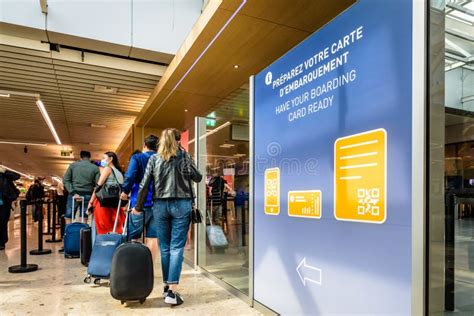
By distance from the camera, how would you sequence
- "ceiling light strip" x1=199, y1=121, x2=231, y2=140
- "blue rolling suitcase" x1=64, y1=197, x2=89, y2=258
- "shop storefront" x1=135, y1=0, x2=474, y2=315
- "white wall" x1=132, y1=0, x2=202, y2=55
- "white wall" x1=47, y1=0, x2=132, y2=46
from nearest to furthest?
"shop storefront" x1=135, y1=0, x2=474, y2=315
"ceiling light strip" x1=199, y1=121, x2=231, y2=140
"blue rolling suitcase" x1=64, y1=197, x2=89, y2=258
"white wall" x1=47, y1=0, x2=132, y2=46
"white wall" x1=132, y1=0, x2=202, y2=55

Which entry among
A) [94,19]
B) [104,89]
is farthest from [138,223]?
[104,89]

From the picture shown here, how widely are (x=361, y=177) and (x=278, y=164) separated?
0.90 metres

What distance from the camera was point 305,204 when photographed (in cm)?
233

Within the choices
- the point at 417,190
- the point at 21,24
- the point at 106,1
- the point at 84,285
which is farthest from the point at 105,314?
the point at 106,1

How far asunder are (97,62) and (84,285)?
415cm

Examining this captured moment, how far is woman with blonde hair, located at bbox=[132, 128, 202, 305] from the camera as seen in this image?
121 inches

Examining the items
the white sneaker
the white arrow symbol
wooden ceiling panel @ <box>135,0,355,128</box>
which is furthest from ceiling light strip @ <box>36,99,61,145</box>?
the white arrow symbol

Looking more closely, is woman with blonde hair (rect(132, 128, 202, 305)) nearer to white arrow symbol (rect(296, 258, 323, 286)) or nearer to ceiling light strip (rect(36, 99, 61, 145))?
white arrow symbol (rect(296, 258, 323, 286))

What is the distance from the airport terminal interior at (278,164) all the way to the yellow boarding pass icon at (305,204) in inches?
0.5

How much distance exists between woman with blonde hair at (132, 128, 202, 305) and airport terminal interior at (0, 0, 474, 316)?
17 mm

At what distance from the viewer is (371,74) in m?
1.82

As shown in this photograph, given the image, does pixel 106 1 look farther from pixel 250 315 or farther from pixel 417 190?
pixel 417 190

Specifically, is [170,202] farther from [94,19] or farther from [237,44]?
[94,19]

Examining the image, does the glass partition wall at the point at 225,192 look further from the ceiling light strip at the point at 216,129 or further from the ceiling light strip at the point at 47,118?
the ceiling light strip at the point at 47,118
